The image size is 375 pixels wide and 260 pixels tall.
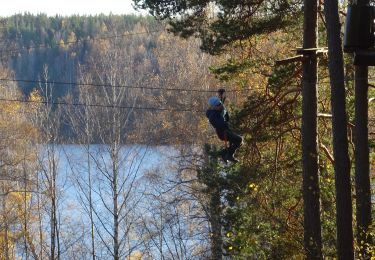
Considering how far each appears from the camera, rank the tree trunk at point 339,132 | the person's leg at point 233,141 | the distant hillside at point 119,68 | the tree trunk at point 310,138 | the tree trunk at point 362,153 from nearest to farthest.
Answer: the tree trunk at point 339,132
the tree trunk at point 362,153
the tree trunk at point 310,138
the person's leg at point 233,141
the distant hillside at point 119,68

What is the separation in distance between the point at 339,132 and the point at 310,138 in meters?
1.85

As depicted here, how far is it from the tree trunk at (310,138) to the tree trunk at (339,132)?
1.64 meters

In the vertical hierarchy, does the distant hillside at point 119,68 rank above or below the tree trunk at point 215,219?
above

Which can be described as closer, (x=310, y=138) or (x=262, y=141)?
(x=310, y=138)

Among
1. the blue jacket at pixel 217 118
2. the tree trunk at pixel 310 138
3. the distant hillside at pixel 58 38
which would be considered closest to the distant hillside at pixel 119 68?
the distant hillside at pixel 58 38

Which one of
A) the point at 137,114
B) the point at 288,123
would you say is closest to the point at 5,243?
the point at 137,114

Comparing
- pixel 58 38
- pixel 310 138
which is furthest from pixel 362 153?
pixel 58 38

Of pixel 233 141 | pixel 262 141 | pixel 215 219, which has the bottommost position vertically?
pixel 215 219

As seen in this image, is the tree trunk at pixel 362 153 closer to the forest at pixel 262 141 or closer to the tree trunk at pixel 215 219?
the forest at pixel 262 141

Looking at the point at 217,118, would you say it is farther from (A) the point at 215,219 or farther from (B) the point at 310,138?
(A) the point at 215,219

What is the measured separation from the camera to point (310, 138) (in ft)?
37.4

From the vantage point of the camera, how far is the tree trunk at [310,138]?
11.3 metres

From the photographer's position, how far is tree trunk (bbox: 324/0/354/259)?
9461 millimetres

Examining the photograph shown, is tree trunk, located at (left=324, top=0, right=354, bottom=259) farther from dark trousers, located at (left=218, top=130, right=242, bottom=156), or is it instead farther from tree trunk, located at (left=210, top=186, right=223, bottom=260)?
tree trunk, located at (left=210, top=186, right=223, bottom=260)
